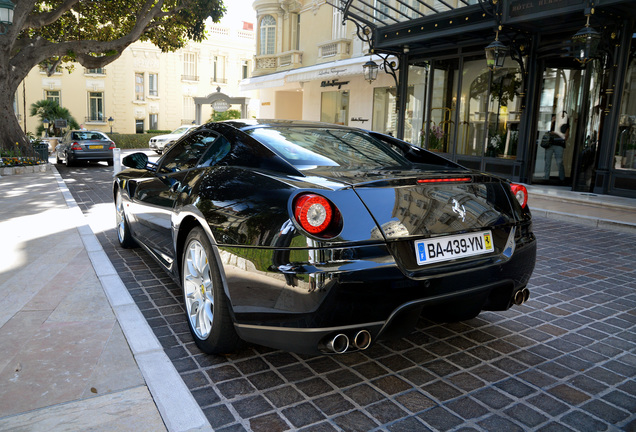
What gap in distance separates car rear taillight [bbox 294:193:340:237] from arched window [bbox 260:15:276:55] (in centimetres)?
2470

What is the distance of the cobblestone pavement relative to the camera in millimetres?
2408

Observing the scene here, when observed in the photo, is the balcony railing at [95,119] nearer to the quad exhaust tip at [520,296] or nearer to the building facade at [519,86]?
the building facade at [519,86]

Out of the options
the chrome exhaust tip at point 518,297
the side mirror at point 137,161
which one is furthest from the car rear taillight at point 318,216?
the side mirror at point 137,161

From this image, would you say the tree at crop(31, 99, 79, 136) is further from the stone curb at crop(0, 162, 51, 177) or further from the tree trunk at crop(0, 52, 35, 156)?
the stone curb at crop(0, 162, 51, 177)

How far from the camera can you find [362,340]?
242 cm

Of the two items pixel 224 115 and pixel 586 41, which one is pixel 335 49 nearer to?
pixel 586 41

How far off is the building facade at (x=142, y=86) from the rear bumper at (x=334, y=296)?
40.4m

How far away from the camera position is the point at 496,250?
2.83 m

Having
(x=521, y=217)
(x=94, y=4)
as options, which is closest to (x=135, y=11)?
(x=94, y=4)

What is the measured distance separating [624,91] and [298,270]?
10.3 metres

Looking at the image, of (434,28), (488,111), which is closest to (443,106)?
(488,111)

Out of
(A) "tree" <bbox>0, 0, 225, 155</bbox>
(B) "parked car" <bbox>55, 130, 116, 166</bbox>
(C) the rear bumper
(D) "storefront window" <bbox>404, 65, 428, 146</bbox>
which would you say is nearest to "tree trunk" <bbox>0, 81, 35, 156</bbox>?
(A) "tree" <bbox>0, 0, 225, 155</bbox>

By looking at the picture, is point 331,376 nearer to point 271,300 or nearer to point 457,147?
point 271,300

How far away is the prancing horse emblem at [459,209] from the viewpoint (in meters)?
2.71
